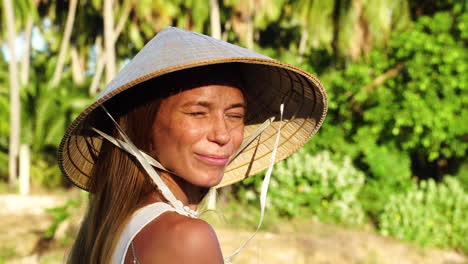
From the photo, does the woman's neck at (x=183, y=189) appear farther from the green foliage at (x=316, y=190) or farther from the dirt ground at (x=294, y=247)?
the green foliage at (x=316, y=190)

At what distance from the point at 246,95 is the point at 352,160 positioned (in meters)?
8.15

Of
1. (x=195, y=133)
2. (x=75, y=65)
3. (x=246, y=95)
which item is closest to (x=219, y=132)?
(x=195, y=133)

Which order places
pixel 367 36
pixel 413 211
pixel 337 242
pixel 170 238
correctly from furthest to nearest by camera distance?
pixel 367 36 → pixel 413 211 → pixel 337 242 → pixel 170 238

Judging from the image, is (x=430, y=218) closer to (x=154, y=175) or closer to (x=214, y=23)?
(x=214, y=23)

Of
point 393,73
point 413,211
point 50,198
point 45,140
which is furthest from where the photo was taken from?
point 45,140

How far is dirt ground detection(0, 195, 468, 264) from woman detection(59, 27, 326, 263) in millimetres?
4428

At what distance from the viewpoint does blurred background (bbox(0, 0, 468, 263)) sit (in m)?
7.21

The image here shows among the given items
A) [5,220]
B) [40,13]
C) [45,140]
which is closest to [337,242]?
[5,220]

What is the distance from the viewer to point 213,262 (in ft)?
3.67

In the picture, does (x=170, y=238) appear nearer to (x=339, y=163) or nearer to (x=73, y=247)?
(x=73, y=247)

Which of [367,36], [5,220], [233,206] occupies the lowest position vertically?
[5,220]

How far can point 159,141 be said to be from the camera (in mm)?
1358

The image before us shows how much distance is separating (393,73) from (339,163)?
1933mm

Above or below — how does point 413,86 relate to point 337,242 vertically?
above
